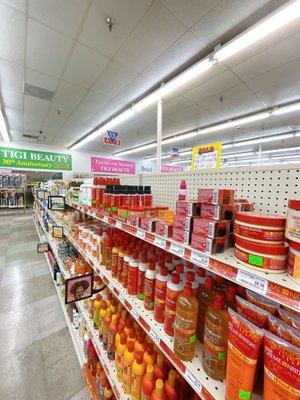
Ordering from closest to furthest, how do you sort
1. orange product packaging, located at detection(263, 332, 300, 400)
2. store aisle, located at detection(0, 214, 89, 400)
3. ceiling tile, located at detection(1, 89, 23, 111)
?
orange product packaging, located at detection(263, 332, 300, 400)
store aisle, located at detection(0, 214, 89, 400)
ceiling tile, located at detection(1, 89, 23, 111)

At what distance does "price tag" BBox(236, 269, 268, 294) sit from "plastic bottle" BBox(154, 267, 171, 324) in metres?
0.45

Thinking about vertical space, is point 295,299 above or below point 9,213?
above

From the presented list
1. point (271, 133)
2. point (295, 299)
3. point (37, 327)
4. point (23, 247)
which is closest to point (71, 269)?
point (37, 327)

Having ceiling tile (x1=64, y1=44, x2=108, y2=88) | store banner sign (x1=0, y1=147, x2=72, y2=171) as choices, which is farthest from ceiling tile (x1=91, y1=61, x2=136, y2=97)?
store banner sign (x1=0, y1=147, x2=72, y2=171)

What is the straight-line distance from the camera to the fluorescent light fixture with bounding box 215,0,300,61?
188cm

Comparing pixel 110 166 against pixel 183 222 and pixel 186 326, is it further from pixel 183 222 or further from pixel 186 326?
pixel 186 326

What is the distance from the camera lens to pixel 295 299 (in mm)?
455

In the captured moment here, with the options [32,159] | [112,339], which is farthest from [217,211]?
[32,159]

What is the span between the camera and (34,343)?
205cm

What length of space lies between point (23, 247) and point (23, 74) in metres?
3.87

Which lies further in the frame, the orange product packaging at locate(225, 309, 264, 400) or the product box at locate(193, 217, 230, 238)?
the product box at locate(193, 217, 230, 238)

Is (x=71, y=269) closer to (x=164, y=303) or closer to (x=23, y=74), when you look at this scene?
(x=164, y=303)

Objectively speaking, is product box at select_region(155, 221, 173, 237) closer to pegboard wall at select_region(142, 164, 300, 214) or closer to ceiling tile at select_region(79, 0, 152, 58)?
pegboard wall at select_region(142, 164, 300, 214)

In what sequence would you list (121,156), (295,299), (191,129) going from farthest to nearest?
(121,156), (191,129), (295,299)
